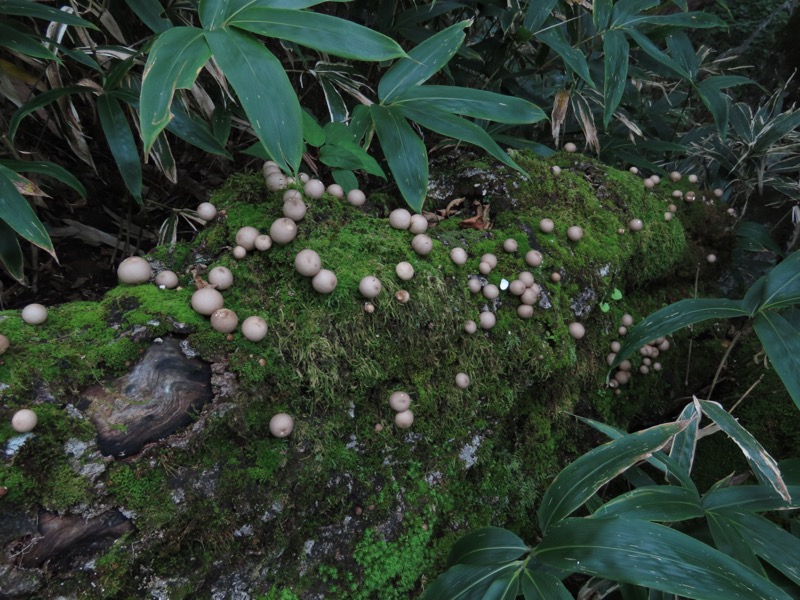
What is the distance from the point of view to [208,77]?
3.15m

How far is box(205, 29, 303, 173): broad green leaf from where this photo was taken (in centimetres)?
137

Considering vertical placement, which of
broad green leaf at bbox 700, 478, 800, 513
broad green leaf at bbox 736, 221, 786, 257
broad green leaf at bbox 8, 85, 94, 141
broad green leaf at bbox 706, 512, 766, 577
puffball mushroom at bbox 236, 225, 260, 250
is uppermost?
broad green leaf at bbox 8, 85, 94, 141

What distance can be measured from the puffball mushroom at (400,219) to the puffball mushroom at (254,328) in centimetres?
82

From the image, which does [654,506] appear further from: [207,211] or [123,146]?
[123,146]

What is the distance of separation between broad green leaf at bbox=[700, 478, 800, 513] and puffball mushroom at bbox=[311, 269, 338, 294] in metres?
1.65

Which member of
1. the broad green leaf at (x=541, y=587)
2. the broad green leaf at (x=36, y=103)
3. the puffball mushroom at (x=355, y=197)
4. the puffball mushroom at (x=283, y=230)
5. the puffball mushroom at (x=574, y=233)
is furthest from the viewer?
the puffball mushroom at (x=574, y=233)

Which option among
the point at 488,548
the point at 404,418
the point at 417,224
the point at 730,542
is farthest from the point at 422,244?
the point at 730,542

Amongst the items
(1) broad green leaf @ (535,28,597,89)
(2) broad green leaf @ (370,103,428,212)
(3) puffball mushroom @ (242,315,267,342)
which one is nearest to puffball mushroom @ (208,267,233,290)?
(3) puffball mushroom @ (242,315,267,342)

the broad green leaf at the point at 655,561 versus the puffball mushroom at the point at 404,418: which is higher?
the broad green leaf at the point at 655,561

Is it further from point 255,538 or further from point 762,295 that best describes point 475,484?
point 762,295

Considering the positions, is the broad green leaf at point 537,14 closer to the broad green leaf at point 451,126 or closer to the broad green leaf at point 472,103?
the broad green leaf at point 472,103

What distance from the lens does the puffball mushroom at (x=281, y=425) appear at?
1720 millimetres

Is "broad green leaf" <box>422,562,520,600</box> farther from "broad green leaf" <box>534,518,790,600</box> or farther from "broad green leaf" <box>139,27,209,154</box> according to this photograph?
"broad green leaf" <box>139,27,209,154</box>

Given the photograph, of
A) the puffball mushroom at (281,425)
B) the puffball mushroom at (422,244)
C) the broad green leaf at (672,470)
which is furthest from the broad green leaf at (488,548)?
the puffball mushroom at (422,244)
